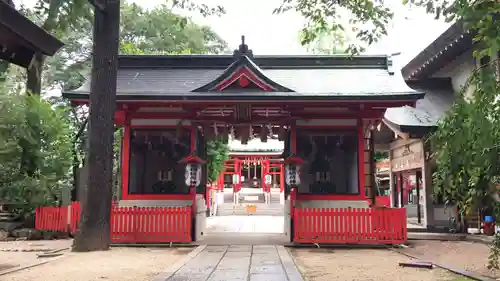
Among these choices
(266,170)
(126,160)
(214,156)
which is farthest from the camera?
(266,170)

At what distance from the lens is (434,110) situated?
16.2 metres

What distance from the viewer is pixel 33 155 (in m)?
15.4

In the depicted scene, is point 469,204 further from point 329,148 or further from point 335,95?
point 329,148

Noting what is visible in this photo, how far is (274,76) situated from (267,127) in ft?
6.65

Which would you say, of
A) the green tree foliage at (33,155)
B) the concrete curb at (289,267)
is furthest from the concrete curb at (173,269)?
the green tree foliage at (33,155)

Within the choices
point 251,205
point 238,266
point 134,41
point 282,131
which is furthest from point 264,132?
point 134,41

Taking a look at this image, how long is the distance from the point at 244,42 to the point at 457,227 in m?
9.58

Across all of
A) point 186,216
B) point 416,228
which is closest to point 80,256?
point 186,216

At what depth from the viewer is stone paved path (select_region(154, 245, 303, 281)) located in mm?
7218

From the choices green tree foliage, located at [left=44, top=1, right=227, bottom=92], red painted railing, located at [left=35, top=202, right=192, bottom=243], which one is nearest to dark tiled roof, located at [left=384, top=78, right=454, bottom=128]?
red painted railing, located at [left=35, top=202, right=192, bottom=243]

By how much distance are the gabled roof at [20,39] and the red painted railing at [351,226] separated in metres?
8.32

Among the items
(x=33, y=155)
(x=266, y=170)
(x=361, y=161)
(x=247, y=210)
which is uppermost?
(x=266, y=170)

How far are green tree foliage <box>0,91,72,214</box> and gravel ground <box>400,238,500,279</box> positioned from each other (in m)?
11.9

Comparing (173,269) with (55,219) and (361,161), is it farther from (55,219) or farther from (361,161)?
(55,219)
